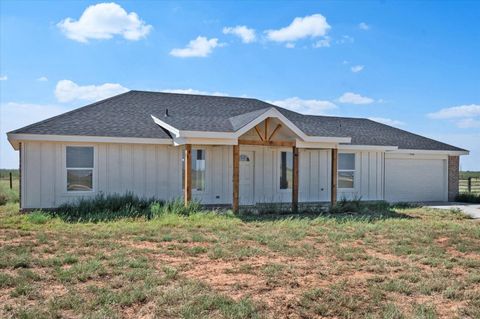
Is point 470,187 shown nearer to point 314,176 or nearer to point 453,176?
point 453,176

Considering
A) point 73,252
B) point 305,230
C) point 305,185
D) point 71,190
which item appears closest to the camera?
point 73,252

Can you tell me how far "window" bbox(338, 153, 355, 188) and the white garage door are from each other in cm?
208

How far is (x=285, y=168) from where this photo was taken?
1861cm

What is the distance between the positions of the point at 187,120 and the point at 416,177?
40.2ft

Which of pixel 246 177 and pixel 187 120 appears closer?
pixel 187 120

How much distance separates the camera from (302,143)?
1570cm

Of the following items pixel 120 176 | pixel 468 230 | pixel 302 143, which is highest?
pixel 302 143

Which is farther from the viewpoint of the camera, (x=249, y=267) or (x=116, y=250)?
(x=116, y=250)

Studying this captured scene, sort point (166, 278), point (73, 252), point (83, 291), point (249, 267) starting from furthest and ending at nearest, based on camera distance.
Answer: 1. point (73, 252)
2. point (249, 267)
3. point (166, 278)
4. point (83, 291)

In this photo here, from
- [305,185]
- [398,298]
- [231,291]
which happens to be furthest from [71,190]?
[398,298]

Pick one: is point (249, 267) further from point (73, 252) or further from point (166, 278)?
point (73, 252)

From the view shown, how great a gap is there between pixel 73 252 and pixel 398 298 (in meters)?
5.72

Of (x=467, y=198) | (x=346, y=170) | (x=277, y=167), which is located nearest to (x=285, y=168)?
(x=277, y=167)

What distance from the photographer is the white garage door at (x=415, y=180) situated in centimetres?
2117
